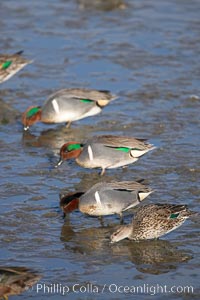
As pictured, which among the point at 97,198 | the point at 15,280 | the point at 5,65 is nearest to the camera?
the point at 15,280

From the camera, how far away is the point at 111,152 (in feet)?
33.1

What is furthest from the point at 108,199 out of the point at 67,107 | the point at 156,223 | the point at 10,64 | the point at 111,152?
the point at 10,64

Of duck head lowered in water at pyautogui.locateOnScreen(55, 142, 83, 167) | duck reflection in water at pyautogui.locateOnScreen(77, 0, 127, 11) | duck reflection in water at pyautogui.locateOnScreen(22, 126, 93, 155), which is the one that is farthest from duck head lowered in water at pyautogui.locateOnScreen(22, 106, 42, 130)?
duck reflection in water at pyautogui.locateOnScreen(77, 0, 127, 11)

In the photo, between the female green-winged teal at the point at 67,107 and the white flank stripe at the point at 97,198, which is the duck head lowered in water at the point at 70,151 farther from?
the female green-winged teal at the point at 67,107

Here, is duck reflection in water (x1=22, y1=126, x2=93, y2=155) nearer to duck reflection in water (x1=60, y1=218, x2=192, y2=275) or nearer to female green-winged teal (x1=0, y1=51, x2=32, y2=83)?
female green-winged teal (x1=0, y1=51, x2=32, y2=83)

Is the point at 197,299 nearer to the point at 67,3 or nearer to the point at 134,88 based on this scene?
the point at 134,88

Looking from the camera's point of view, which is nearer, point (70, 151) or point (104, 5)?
point (70, 151)

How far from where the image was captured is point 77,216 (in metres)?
9.31

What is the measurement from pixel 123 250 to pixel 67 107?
3.70m

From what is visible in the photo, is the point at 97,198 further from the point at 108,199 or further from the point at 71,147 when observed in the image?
the point at 71,147

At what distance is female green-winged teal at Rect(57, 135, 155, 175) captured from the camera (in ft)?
33.1

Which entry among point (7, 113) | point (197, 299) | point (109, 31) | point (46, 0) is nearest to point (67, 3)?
point (46, 0)

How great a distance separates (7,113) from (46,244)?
427cm

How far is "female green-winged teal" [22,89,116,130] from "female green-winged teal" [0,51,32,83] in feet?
5.59
